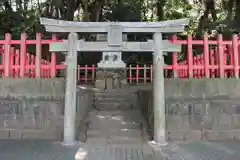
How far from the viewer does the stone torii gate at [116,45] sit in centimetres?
490

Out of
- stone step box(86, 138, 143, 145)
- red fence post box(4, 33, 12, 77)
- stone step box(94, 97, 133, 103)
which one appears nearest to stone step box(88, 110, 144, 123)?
stone step box(94, 97, 133, 103)

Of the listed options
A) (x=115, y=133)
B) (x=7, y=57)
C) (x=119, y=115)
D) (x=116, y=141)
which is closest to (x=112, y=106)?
(x=119, y=115)

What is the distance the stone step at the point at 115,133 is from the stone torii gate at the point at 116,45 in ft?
1.74

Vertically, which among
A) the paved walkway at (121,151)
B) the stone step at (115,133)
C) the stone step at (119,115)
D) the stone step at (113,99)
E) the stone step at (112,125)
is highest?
the stone step at (113,99)

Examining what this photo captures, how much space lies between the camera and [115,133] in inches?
212

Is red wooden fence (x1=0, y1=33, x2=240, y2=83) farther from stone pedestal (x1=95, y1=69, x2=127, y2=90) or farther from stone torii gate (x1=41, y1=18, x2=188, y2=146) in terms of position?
stone pedestal (x1=95, y1=69, x2=127, y2=90)

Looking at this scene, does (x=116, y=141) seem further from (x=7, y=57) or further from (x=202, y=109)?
(x=7, y=57)

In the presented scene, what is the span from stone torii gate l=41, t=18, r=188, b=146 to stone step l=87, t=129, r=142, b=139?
1.74ft

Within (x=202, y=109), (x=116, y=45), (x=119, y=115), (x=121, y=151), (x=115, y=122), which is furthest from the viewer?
(x=119, y=115)

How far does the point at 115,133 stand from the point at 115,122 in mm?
523

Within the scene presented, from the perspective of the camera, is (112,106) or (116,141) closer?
(116,141)

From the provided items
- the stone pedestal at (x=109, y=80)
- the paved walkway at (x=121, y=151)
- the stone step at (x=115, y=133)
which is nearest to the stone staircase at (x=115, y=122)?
the stone step at (x=115, y=133)

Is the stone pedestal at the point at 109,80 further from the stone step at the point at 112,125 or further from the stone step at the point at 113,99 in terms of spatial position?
the stone step at the point at 112,125

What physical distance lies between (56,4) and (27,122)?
30.2 ft
